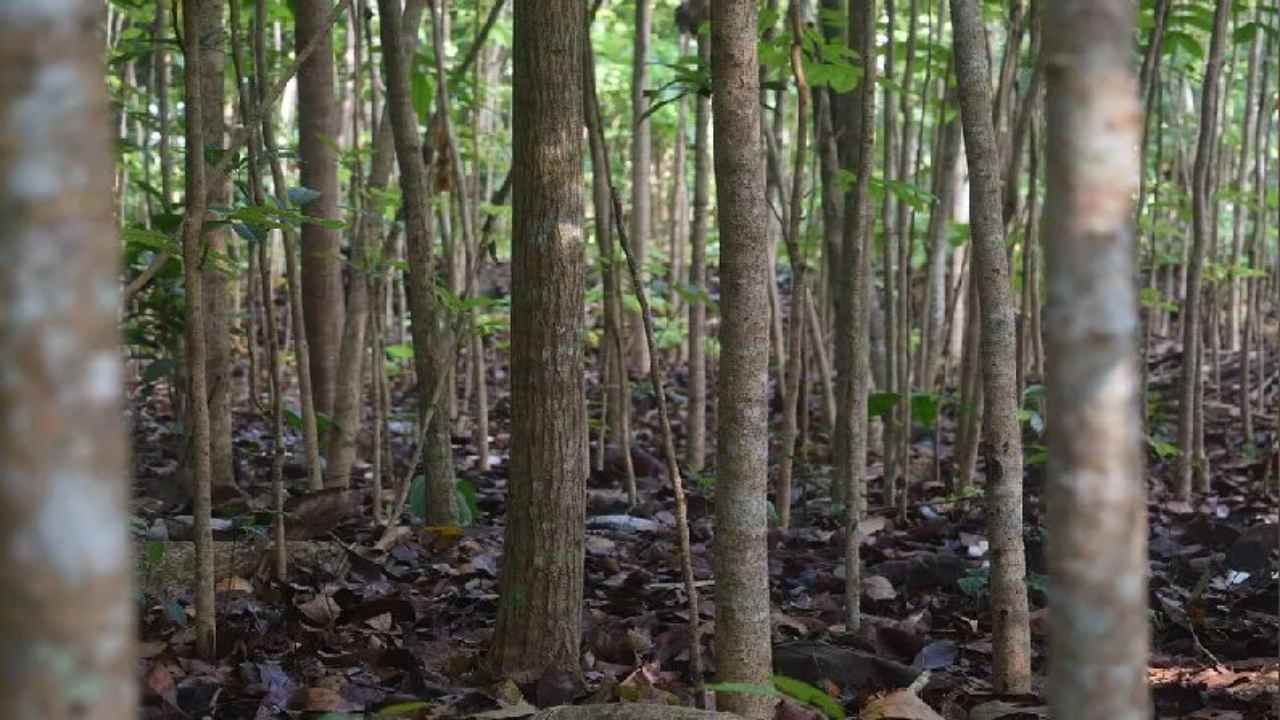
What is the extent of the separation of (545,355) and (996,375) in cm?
101

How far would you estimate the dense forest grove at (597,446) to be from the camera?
1.06m

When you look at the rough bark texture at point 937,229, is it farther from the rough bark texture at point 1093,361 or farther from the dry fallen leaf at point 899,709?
the rough bark texture at point 1093,361

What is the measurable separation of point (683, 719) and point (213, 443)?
129 inches

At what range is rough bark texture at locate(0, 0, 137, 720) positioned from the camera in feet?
3.39

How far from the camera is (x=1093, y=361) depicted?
125cm

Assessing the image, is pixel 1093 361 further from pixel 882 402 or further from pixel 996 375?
pixel 882 402

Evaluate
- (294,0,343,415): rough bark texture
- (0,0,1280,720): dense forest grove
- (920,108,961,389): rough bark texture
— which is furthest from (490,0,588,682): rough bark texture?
(920,108,961,389): rough bark texture

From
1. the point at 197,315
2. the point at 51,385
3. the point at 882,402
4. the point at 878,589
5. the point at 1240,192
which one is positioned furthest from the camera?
the point at 1240,192

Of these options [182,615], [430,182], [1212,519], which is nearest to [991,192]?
[182,615]

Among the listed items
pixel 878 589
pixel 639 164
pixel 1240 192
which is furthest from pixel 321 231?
pixel 1240 192

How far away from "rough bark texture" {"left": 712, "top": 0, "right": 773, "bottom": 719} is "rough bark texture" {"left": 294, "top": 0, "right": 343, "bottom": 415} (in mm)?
3330

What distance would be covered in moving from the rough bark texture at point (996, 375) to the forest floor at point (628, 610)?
0.52 feet

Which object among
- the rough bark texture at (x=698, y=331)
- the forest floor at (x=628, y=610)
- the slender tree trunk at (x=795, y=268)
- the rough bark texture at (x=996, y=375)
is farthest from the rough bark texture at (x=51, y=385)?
the rough bark texture at (x=698, y=331)

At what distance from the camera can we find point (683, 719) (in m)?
2.59
